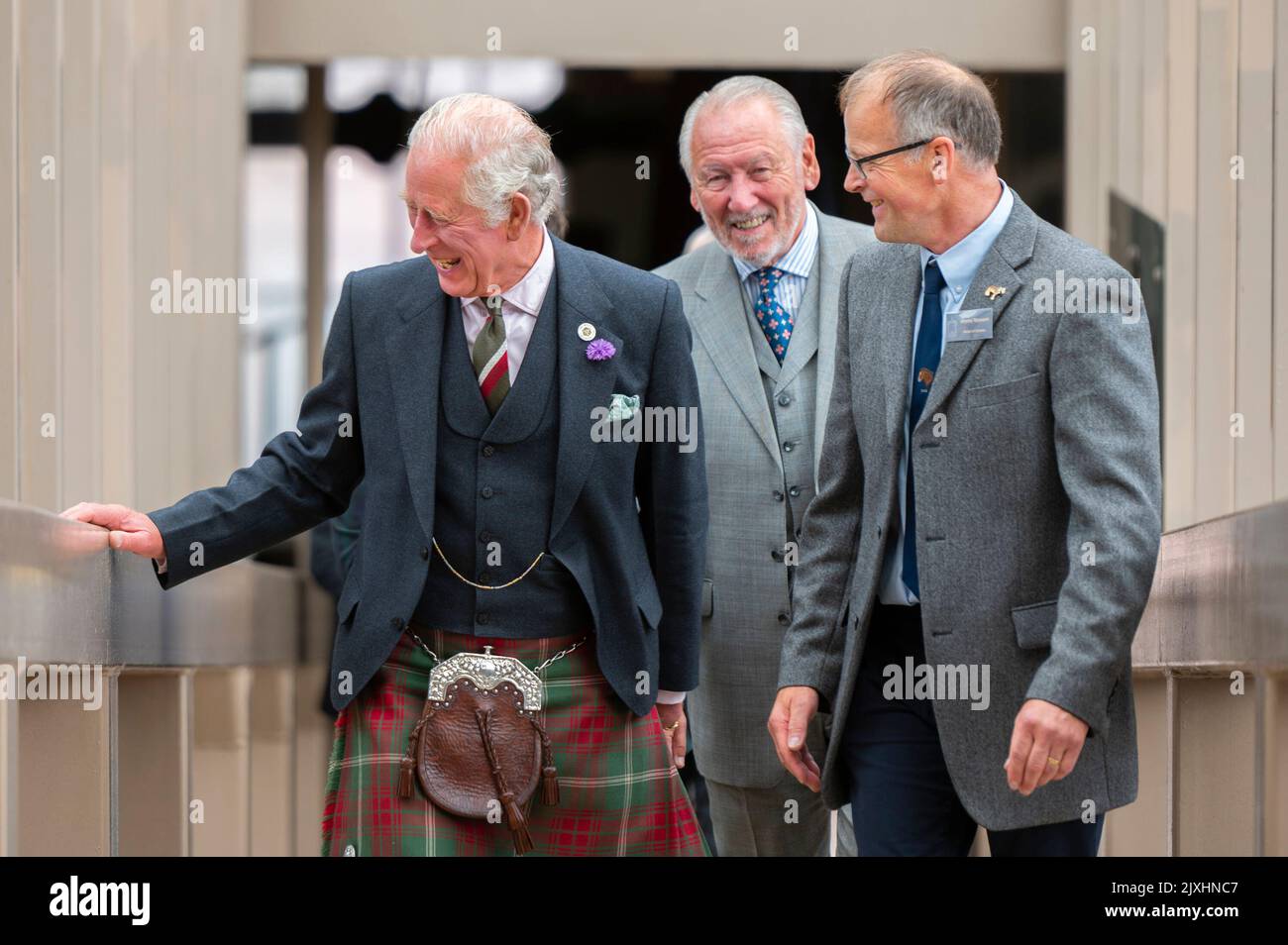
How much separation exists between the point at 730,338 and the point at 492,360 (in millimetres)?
897

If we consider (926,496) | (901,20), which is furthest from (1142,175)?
(926,496)

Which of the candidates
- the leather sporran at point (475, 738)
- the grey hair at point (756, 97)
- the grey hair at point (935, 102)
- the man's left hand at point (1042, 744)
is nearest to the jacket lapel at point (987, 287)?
the grey hair at point (935, 102)

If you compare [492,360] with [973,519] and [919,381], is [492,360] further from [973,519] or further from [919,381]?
[973,519]

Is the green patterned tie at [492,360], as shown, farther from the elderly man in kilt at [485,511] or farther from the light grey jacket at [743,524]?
the light grey jacket at [743,524]

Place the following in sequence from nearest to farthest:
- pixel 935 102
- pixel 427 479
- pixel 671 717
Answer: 1. pixel 935 102
2. pixel 427 479
3. pixel 671 717

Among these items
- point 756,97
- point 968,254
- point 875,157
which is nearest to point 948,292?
point 968,254

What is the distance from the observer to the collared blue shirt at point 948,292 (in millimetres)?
3299

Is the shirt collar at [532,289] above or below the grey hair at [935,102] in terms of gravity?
below

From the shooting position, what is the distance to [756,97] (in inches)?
171

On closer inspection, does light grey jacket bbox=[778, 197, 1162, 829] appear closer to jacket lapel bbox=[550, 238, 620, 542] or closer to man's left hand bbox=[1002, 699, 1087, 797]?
man's left hand bbox=[1002, 699, 1087, 797]

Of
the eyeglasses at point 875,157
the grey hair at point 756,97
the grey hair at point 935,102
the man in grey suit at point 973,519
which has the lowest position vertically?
the man in grey suit at point 973,519

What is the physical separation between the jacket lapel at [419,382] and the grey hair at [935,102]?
80cm
